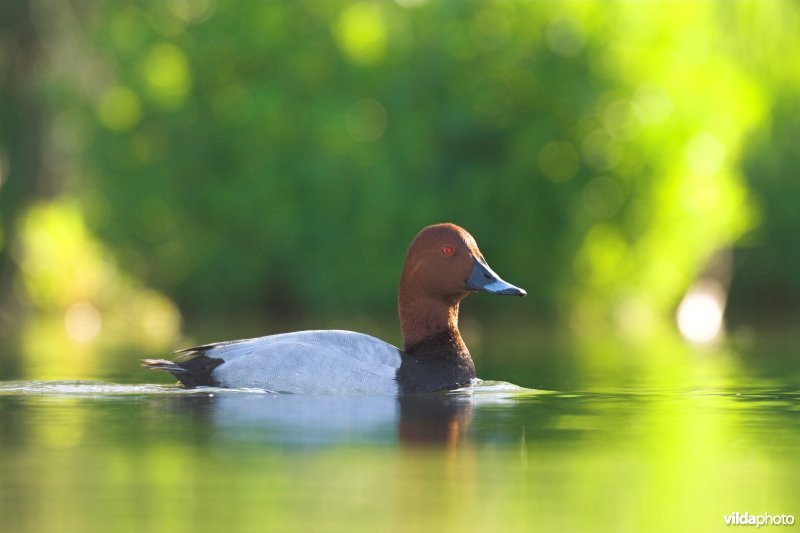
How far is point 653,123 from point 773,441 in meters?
16.3

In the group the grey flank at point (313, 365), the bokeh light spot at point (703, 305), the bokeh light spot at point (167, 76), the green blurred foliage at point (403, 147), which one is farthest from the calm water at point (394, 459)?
the bokeh light spot at point (703, 305)

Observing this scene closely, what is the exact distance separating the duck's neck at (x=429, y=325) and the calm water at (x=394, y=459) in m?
0.42

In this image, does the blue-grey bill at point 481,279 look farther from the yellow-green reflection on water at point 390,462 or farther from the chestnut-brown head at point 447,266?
the yellow-green reflection on water at point 390,462

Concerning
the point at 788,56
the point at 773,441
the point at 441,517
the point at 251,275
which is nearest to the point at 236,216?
the point at 251,275

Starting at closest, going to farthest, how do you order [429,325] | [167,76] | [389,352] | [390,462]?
[390,462] → [389,352] → [429,325] → [167,76]

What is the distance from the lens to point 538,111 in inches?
951

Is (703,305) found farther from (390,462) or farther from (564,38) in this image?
(390,462)

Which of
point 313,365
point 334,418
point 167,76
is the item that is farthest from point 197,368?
point 167,76

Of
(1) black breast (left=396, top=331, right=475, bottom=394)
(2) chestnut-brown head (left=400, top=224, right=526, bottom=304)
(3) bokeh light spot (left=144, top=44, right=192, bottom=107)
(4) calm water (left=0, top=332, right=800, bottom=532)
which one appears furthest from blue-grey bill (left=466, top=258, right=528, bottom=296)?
(3) bokeh light spot (left=144, top=44, right=192, bottom=107)

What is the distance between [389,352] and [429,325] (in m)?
0.61

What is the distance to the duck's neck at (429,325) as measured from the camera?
10711mm

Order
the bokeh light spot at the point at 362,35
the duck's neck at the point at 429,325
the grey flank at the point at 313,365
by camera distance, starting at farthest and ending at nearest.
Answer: the bokeh light spot at the point at 362,35, the duck's neck at the point at 429,325, the grey flank at the point at 313,365

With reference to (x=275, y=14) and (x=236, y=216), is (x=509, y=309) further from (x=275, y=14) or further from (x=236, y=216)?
(x=275, y=14)

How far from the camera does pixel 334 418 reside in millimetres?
8766
